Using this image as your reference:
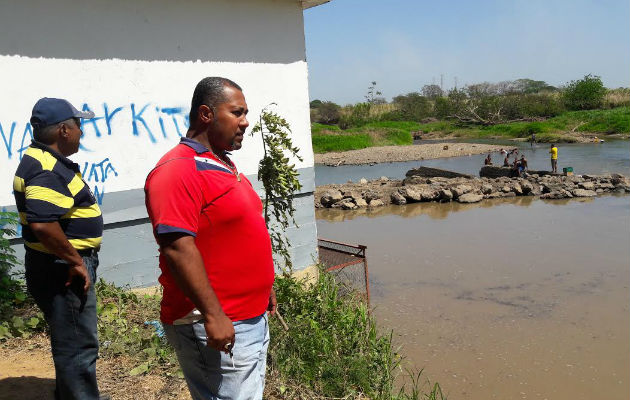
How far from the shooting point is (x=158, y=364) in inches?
154

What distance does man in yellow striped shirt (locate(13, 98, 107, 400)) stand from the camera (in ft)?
8.62

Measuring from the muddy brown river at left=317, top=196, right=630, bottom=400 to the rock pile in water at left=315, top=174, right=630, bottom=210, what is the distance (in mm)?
2231

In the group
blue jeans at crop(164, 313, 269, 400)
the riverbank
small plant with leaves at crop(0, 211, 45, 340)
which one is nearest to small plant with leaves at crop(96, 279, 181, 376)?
the riverbank

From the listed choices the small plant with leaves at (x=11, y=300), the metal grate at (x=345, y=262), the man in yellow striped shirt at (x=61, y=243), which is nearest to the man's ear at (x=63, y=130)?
the man in yellow striped shirt at (x=61, y=243)

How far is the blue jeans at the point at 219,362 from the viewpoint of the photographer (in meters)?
2.03

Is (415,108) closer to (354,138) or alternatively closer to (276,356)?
(354,138)

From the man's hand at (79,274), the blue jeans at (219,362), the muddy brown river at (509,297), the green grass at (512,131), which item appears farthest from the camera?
the green grass at (512,131)

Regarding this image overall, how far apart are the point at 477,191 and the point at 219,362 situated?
1868cm

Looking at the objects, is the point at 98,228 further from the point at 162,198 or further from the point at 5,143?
the point at 5,143

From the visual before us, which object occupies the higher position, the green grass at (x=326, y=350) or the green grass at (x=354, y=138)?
the green grass at (x=354, y=138)

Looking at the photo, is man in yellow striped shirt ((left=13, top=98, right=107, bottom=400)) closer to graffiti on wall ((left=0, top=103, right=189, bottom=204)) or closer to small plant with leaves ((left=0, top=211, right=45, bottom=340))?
small plant with leaves ((left=0, top=211, right=45, bottom=340))

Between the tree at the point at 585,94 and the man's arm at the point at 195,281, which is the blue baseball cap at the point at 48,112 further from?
the tree at the point at 585,94

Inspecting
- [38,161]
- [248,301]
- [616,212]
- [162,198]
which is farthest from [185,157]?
[616,212]

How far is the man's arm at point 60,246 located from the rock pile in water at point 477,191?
16128 millimetres
